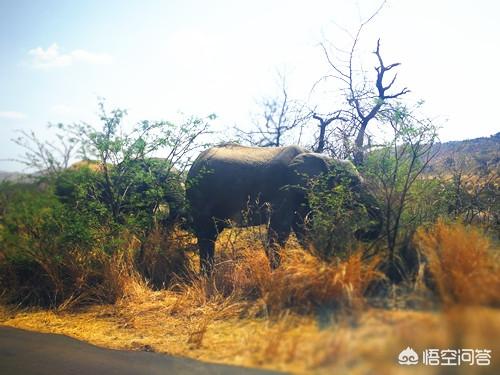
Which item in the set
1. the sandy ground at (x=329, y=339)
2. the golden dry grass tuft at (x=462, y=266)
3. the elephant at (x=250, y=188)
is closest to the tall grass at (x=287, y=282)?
the sandy ground at (x=329, y=339)

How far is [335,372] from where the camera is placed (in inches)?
111

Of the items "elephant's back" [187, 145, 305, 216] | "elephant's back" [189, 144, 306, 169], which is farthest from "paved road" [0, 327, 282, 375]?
"elephant's back" [189, 144, 306, 169]

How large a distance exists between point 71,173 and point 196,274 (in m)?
2.95

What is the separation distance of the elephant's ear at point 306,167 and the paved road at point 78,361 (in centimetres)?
433

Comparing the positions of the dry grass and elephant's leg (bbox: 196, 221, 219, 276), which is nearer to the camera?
the dry grass

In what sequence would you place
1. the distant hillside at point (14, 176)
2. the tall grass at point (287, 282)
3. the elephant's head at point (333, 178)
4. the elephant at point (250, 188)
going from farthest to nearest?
the elephant at point (250, 188) → the distant hillside at point (14, 176) → the elephant's head at point (333, 178) → the tall grass at point (287, 282)

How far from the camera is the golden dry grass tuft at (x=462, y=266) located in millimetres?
3256

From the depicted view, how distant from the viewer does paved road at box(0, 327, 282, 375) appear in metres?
4.33

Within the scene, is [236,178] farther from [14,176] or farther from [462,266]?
[462,266]

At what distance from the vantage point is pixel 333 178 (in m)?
8.02

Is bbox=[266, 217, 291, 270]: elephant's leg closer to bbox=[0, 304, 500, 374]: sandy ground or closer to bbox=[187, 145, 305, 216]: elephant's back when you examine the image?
bbox=[187, 145, 305, 216]: elephant's back

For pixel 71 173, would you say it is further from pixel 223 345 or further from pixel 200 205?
pixel 223 345

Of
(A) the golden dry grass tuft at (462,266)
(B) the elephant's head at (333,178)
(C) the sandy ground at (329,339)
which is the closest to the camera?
(C) the sandy ground at (329,339)

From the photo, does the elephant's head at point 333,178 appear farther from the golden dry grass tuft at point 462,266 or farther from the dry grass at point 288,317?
the golden dry grass tuft at point 462,266
